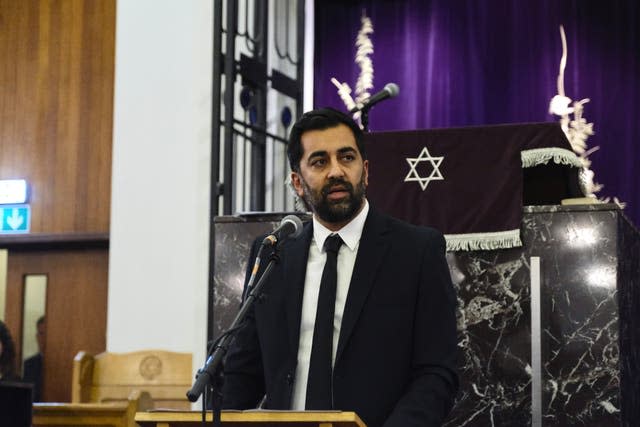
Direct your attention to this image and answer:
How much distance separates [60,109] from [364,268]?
17.5ft

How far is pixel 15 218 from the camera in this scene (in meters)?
7.82

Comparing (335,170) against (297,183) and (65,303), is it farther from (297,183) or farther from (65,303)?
(65,303)

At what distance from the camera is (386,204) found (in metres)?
5.03

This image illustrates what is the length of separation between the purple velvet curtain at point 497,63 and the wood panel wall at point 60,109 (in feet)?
5.72

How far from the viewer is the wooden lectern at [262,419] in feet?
7.86

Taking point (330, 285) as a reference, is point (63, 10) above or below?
above

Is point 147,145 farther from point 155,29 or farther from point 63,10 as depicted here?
point 63,10

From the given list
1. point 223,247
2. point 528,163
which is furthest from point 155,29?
point 528,163

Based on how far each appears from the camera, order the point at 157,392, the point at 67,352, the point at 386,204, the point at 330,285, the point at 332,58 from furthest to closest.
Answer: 1. the point at 332,58
2. the point at 67,352
3. the point at 157,392
4. the point at 386,204
5. the point at 330,285

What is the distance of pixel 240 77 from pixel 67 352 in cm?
230

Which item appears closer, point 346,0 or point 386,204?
point 386,204

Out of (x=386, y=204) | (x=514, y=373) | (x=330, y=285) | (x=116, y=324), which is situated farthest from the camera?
(x=116, y=324)

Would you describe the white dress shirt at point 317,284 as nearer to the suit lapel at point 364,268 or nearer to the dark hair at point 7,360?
the suit lapel at point 364,268

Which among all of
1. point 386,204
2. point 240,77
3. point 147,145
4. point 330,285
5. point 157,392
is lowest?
point 157,392
